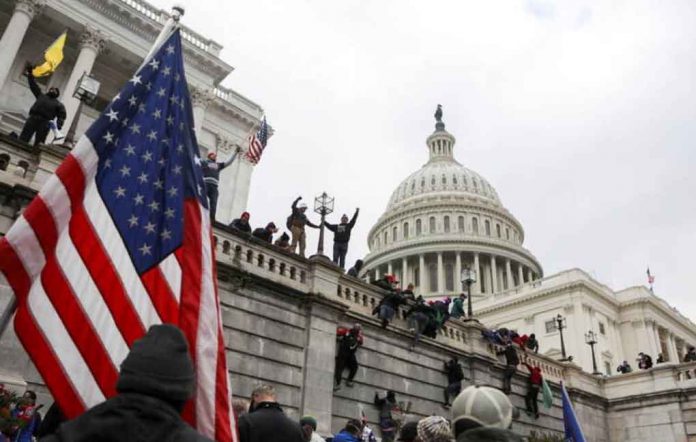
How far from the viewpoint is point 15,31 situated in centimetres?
2483

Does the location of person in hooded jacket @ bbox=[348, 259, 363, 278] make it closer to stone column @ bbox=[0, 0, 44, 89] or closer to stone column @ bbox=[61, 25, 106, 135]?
stone column @ bbox=[61, 25, 106, 135]

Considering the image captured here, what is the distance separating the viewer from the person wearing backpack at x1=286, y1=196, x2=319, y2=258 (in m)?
18.6

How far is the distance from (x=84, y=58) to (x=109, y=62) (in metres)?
2.79

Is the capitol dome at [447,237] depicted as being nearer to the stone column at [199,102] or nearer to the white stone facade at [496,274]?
the white stone facade at [496,274]

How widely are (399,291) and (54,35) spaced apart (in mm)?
21873

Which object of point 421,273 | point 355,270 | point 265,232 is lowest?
point 265,232

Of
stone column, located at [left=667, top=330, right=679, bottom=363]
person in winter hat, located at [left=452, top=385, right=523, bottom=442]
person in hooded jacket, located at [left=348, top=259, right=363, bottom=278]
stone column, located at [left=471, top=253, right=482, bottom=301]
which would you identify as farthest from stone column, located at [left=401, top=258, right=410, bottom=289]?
person in winter hat, located at [left=452, top=385, right=523, bottom=442]

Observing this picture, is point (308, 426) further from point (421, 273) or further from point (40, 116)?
point (421, 273)

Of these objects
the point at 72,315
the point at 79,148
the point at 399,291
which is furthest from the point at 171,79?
the point at 399,291

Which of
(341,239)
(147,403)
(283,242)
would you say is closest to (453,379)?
(341,239)

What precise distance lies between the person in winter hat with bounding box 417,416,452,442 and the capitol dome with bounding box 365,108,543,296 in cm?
7552

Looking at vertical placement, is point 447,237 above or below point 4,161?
above

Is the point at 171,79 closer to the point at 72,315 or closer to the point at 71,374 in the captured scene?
the point at 72,315

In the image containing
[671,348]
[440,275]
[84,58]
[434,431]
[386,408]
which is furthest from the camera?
[440,275]
